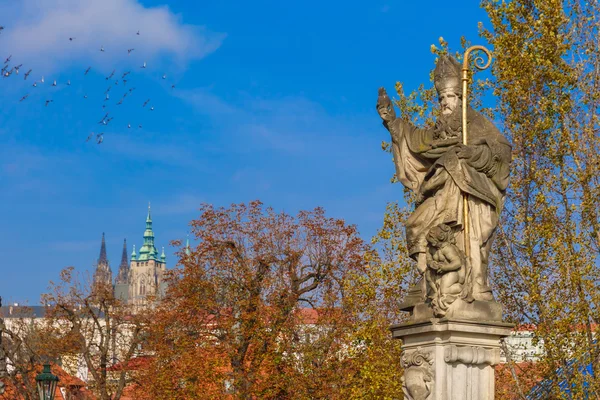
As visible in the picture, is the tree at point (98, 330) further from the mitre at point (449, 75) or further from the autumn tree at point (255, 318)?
the mitre at point (449, 75)

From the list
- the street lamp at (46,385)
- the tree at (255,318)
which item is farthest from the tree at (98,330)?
the street lamp at (46,385)

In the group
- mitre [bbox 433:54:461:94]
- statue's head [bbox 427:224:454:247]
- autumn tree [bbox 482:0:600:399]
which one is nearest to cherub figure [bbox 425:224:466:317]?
statue's head [bbox 427:224:454:247]

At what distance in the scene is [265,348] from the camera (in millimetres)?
33688

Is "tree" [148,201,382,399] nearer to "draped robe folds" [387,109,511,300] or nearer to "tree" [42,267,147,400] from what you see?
"tree" [42,267,147,400]

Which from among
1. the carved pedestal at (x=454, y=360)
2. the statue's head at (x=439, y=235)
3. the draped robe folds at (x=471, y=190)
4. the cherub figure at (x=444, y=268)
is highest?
the draped robe folds at (x=471, y=190)

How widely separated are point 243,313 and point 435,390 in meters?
25.0

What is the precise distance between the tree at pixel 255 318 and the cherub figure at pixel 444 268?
68.2 feet

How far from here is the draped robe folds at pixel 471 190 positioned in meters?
9.35

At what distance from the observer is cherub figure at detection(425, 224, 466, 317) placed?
29.7ft

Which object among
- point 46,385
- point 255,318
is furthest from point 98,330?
point 46,385

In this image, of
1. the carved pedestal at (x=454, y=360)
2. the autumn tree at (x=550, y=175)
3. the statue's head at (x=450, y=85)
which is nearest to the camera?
the carved pedestal at (x=454, y=360)

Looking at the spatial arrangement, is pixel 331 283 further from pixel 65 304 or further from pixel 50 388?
pixel 50 388

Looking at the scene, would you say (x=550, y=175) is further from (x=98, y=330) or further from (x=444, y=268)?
(x=98, y=330)

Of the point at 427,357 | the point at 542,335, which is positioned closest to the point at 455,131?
the point at 427,357
